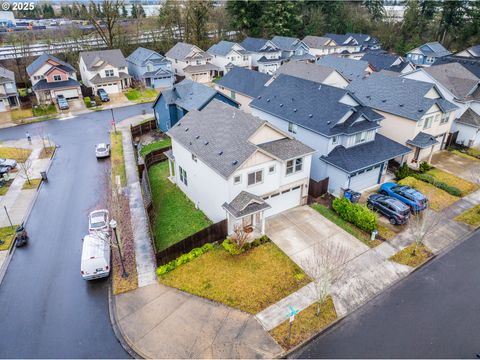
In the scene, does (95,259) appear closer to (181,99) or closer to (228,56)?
(181,99)

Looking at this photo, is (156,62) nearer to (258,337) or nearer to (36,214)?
(36,214)

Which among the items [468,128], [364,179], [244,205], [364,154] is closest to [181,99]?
[244,205]

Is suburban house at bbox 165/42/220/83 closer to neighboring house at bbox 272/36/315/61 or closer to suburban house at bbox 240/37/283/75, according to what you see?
suburban house at bbox 240/37/283/75

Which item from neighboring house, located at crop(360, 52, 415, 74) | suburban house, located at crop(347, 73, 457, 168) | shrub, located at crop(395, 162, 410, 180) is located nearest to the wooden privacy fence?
shrub, located at crop(395, 162, 410, 180)

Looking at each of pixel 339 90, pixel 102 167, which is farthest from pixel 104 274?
pixel 339 90

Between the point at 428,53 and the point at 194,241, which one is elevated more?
the point at 428,53

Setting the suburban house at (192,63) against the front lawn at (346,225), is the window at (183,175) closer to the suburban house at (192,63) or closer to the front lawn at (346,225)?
the front lawn at (346,225)
